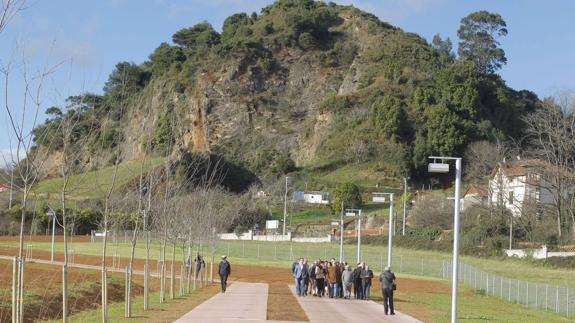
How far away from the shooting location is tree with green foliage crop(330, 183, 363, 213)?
10425 cm

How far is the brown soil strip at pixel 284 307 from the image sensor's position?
1041 inches

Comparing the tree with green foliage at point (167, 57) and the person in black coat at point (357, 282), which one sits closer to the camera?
the person in black coat at point (357, 282)

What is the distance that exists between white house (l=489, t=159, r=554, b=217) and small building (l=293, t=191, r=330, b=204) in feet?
79.1

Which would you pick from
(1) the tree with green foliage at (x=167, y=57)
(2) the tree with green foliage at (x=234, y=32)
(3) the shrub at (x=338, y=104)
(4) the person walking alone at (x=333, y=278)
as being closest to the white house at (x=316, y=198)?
(3) the shrub at (x=338, y=104)

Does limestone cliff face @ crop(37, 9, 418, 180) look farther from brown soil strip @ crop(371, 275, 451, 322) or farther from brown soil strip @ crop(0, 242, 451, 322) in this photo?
brown soil strip @ crop(371, 275, 451, 322)

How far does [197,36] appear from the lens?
633ft

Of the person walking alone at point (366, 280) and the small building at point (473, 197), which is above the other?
the small building at point (473, 197)

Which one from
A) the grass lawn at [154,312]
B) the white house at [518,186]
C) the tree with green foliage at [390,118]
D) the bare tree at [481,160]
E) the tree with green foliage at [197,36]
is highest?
the tree with green foliage at [197,36]

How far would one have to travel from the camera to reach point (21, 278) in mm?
15867

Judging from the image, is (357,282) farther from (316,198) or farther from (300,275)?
(316,198)

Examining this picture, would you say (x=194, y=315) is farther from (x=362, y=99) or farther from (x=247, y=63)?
(x=247, y=63)

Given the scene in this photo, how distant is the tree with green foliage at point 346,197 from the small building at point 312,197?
6939 mm

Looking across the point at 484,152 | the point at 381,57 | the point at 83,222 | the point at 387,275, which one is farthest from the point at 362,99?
the point at 387,275

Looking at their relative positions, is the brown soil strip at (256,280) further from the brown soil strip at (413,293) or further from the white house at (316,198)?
the white house at (316,198)
